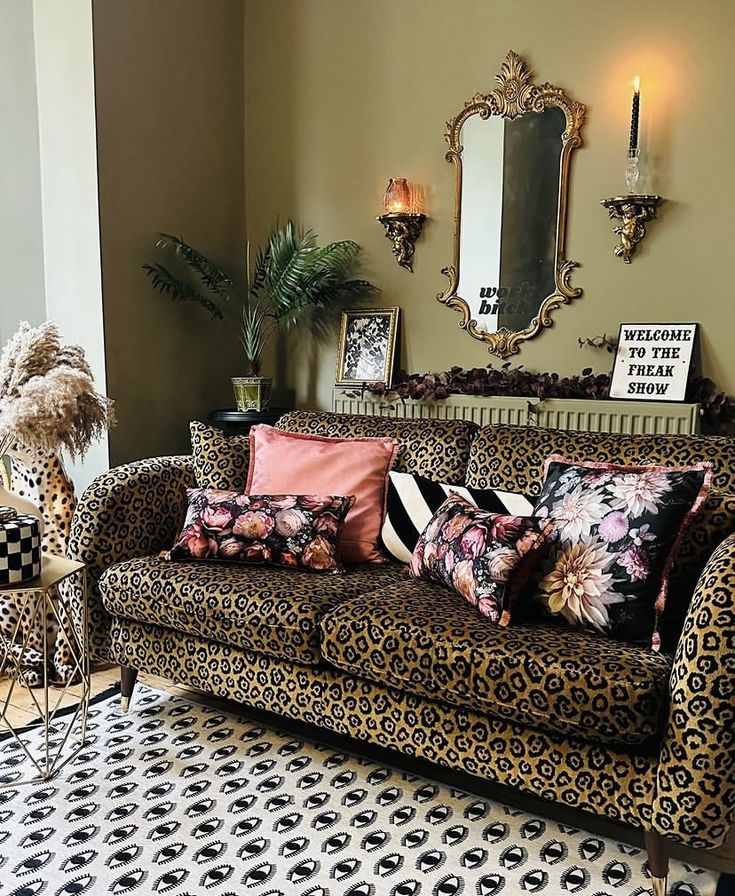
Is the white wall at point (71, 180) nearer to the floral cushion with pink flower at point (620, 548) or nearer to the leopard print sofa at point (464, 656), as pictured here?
the leopard print sofa at point (464, 656)

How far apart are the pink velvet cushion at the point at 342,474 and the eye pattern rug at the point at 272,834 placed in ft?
2.00

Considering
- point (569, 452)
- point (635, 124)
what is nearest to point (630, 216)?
point (635, 124)

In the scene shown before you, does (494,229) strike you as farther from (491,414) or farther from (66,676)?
(66,676)

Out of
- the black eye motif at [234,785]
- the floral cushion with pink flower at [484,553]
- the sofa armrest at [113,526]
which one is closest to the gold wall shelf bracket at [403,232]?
the sofa armrest at [113,526]

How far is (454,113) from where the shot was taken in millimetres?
3639

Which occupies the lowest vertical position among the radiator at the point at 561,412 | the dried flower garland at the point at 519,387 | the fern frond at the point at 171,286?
the radiator at the point at 561,412

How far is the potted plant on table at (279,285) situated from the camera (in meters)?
3.80

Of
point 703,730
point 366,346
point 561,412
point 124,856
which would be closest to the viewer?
point 703,730

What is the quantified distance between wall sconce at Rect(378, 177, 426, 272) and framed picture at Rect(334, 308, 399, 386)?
0.92 feet

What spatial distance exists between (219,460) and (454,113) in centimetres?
184

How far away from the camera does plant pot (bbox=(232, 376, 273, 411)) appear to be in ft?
12.6

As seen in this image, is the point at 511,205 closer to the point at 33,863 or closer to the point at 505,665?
the point at 505,665

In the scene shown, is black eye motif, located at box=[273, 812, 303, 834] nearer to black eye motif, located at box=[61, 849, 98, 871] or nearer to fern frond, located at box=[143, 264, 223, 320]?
black eye motif, located at box=[61, 849, 98, 871]

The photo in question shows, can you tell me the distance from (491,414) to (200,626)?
1.58 meters
